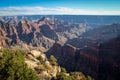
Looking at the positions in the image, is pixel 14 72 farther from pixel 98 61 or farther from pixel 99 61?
pixel 99 61

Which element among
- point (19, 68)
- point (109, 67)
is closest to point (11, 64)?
point (19, 68)

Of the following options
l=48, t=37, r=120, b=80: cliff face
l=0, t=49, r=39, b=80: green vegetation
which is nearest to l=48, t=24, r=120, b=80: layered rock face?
l=48, t=37, r=120, b=80: cliff face

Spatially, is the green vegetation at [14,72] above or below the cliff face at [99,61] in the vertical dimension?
above

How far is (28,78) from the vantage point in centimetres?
6384

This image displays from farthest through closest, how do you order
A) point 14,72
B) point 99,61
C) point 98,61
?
1. point 98,61
2. point 99,61
3. point 14,72

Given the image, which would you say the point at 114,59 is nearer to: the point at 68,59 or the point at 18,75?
the point at 68,59

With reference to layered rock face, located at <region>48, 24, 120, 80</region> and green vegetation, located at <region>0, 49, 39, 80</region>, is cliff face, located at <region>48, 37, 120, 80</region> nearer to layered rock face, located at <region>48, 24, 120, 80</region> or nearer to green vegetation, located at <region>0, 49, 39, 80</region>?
layered rock face, located at <region>48, 24, 120, 80</region>

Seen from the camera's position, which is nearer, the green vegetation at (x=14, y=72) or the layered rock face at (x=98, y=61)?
the green vegetation at (x=14, y=72)

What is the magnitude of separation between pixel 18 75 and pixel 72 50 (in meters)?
128

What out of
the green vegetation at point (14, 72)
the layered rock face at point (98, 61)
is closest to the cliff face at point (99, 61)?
the layered rock face at point (98, 61)

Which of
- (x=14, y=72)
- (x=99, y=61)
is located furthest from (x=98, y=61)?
(x=14, y=72)

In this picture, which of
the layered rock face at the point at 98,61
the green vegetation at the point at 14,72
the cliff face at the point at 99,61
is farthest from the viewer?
the layered rock face at the point at 98,61

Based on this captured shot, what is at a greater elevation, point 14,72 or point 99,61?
point 14,72

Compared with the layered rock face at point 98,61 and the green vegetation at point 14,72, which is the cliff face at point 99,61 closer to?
the layered rock face at point 98,61
